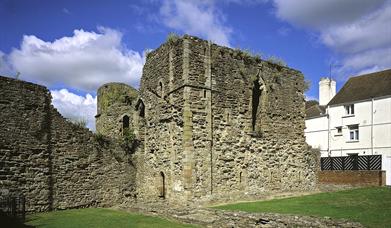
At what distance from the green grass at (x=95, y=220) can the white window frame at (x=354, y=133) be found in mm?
26562

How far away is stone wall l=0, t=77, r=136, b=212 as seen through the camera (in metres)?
15.0

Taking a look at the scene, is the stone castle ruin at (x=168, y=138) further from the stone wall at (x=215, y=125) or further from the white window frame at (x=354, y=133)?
the white window frame at (x=354, y=133)

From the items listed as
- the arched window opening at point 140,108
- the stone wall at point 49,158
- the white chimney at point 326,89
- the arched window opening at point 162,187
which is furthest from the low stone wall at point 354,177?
the white chimney at point 326,89

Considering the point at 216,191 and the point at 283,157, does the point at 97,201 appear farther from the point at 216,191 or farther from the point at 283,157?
the point at 283,157

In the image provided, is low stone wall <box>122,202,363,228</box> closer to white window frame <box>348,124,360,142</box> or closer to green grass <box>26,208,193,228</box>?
green grass <box>26,208,193,228</box>

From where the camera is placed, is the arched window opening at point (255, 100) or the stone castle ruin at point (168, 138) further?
the arched window opening at point (255, 100)

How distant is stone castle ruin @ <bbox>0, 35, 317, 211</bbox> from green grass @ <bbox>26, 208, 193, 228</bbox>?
144 cm

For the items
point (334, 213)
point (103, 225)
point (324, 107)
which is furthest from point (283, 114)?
point (324, 107)

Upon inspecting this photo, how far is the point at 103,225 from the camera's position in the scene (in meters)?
12.3

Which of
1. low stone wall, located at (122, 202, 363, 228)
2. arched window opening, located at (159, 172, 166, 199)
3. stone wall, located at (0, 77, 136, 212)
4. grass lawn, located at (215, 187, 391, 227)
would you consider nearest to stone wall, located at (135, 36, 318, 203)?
arched window opening, located at (159, 172, 166, 199)

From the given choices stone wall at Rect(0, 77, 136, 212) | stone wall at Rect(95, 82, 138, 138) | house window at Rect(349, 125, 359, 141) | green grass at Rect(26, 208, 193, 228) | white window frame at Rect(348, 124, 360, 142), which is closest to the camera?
green grass at Rect(26, 208, 193, 228)

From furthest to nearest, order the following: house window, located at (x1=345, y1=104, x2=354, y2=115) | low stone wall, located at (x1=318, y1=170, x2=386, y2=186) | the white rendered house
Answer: house window, located at (x1=345, y1=104, x2=354, y2=115), the white rendered house, low stone wall, located at (x1=318, y1=170, x2=386, y2=186)

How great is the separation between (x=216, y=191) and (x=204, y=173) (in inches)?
41.1

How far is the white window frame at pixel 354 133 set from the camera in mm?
35500
